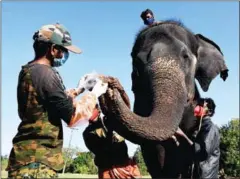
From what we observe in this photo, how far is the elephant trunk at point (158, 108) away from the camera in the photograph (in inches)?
178

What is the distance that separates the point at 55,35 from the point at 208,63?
349 cm

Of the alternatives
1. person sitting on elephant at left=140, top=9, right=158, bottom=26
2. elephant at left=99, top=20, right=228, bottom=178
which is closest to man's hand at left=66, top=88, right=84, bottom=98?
elephant at left=99, top=20, right=228, bottom=178

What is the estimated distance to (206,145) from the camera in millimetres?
5379

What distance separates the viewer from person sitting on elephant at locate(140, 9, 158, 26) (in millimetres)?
7100

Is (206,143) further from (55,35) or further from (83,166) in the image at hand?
(83,166)

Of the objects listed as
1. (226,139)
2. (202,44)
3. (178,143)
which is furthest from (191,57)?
(226,139)

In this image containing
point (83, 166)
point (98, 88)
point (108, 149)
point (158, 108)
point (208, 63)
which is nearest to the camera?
point (98, 88)

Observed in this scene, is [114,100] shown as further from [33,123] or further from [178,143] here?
[178,143]

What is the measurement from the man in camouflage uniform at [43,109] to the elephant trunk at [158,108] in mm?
864

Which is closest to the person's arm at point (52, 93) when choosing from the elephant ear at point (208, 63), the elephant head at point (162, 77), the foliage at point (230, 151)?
the elephant head at point (162, 77)

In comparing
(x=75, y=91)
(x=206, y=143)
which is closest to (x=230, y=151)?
(x=206, y=143)

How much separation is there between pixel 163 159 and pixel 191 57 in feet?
4.66

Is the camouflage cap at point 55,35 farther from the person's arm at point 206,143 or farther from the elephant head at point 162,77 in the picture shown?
the person's arm at point 206,143

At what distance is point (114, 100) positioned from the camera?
4.35 meters
